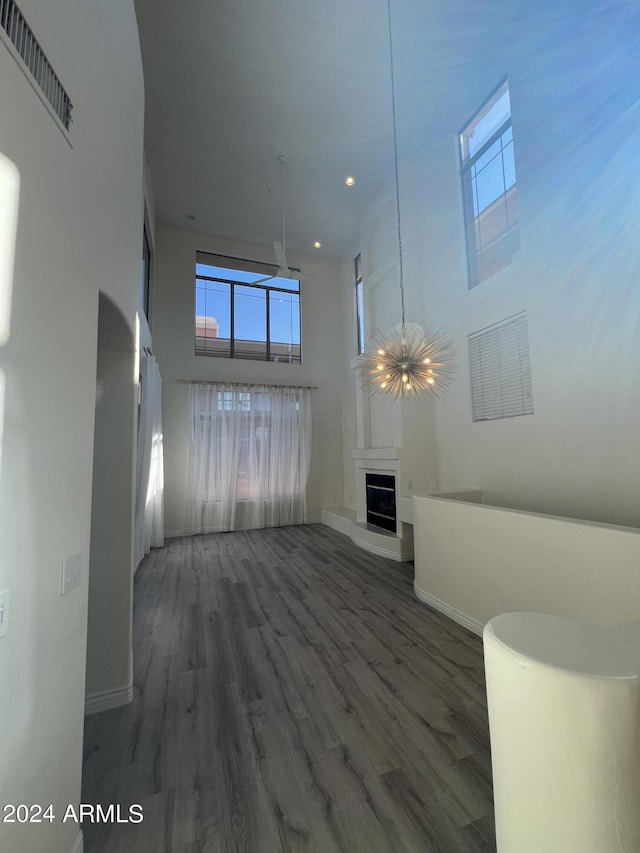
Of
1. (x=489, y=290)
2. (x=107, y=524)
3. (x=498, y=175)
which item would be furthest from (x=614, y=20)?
(x=107, y=524)

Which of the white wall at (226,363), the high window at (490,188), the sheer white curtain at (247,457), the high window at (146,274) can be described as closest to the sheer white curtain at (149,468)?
the white wall at (226,363)

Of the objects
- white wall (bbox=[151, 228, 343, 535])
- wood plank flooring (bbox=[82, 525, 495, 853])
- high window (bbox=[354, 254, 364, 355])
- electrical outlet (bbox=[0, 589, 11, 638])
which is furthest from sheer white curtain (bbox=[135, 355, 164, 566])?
high window (bbox=[354, 254, 364, 355])

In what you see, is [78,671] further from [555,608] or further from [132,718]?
[555,608]

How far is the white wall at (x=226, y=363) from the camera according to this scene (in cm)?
610

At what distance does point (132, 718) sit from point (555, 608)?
264cm

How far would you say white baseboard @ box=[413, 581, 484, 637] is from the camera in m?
2.71

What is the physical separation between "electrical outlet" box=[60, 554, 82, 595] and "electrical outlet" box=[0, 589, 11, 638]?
311mm

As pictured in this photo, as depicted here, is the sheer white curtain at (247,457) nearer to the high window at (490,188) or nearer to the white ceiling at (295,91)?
the white ceiling at (295,91)

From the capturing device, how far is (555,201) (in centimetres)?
334

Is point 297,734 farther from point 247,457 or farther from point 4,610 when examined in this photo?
point 247,457

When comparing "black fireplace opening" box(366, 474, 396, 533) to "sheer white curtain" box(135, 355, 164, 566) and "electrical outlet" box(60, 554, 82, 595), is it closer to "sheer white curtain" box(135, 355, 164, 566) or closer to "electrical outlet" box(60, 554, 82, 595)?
"sheer white curtain" box(135, 355, 164, 566)

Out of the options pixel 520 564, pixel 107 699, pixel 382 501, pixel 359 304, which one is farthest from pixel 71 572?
pixel 359 304

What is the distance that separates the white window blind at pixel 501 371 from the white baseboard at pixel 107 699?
4.14 m

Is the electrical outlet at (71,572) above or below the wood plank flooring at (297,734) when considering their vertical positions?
above
